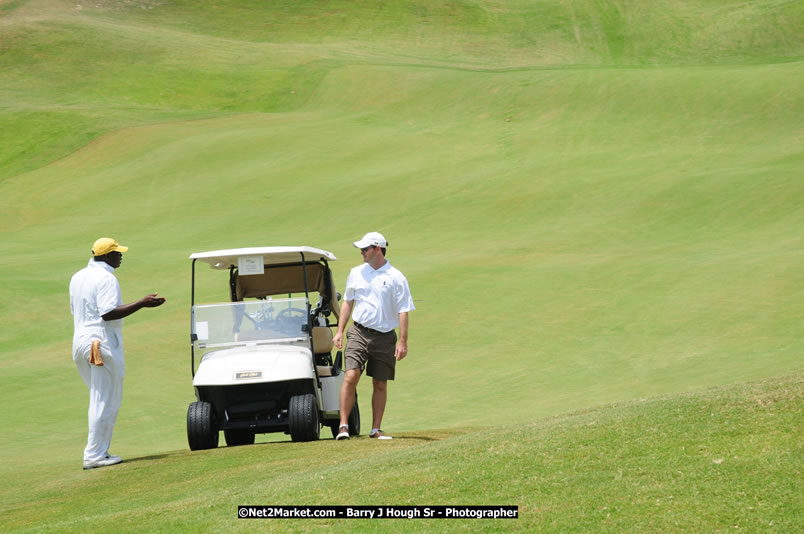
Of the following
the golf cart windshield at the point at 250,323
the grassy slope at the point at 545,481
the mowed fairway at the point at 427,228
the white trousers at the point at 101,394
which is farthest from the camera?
the golf cart windshield at the point at 250,323

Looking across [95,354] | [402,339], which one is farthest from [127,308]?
[402,339]

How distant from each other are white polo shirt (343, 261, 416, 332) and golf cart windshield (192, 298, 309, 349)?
3.92 feet

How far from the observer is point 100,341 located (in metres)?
9.86

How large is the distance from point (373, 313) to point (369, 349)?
0.38m

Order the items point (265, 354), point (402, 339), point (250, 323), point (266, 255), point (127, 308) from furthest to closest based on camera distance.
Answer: point (266, 255) → point (250, 323) → point (265, 354) → point (402, 339) → point (127, 308)

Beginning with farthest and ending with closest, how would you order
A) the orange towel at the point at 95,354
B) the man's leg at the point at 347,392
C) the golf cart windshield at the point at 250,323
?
the golf cart windshield at the point at 250,323 → the man's leg at the point at 347,392 → the orange towel at the point at 95,354

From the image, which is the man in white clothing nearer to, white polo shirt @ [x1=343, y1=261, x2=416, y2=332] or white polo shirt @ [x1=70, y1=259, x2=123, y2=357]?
white polo shirt @ [x1=70, y1=259, x2=123, y2=357]

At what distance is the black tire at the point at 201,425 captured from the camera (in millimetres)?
10477

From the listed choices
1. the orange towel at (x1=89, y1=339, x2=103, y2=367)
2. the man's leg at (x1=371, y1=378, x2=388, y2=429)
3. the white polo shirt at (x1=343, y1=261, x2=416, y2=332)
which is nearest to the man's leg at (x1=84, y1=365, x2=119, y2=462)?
the orange towel at (x1=89, y1=339, x2=103, y2=367)

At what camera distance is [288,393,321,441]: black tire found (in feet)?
34.2

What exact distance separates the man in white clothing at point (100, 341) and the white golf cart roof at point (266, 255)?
47.2 inches

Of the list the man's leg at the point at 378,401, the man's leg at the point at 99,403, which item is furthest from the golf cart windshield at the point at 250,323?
the man's leg at the point at 99,403

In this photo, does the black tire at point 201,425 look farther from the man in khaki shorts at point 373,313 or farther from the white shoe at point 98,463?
the man in khaki shorts at point 373,313

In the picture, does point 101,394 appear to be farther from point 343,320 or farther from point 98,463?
point 343,320
